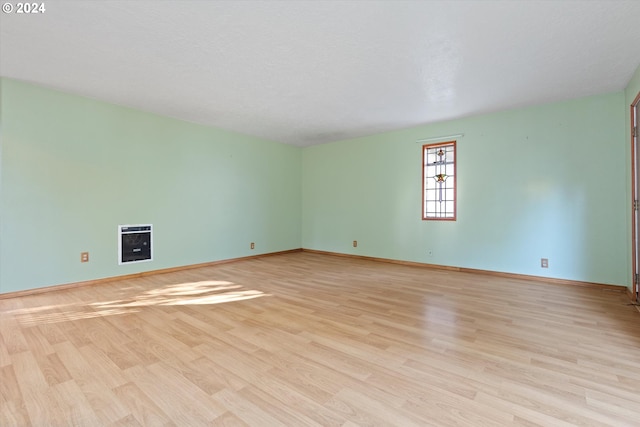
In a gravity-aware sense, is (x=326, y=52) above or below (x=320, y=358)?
above

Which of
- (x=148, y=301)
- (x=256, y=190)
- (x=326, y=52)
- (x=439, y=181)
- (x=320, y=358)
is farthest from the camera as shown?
(x=256, y=190)

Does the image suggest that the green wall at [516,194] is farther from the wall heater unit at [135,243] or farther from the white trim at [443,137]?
the wall heater unit at [135,243]

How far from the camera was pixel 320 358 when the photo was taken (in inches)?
73.7

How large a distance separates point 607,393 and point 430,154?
3982 millimetres

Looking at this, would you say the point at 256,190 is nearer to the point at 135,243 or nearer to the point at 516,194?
the point at 135,243

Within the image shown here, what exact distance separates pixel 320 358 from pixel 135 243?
3554 mm

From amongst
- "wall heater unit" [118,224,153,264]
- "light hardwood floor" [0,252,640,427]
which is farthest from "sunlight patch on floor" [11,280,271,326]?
"wall heater unit" [118,224,153,264]

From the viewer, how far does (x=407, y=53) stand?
2615mm

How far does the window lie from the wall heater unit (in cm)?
443

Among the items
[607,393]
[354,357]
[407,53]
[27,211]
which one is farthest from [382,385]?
[27,211]

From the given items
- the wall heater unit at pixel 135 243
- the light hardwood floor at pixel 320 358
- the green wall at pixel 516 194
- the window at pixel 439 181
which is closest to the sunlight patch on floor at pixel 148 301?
the light hardwood floor at pixel 320 358

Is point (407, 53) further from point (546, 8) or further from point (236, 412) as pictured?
point (236, 412)
